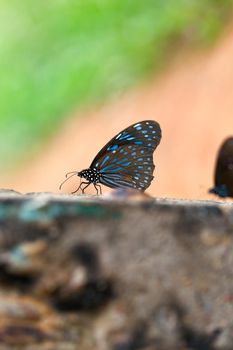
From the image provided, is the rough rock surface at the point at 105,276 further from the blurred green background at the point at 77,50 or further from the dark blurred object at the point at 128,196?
the blurred green background at the point at 77,50

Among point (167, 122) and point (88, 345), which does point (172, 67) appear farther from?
point (88, 345)

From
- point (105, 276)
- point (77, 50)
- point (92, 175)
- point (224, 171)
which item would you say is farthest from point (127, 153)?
point (77, 50)

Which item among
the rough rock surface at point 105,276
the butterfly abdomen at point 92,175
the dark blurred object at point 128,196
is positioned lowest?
the rough rock surface at point 105,276

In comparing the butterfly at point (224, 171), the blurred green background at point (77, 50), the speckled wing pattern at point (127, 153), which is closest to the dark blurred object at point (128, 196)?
the speckled wing pattern at point (127, 153)

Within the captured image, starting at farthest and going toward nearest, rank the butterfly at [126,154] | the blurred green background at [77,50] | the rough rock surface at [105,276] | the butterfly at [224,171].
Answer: the blurred green background at [77,50] < the butterfly at [224,171] < the butterfly at [126,154] < the rough rock surface at [105,276]

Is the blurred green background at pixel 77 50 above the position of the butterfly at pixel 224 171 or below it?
above
